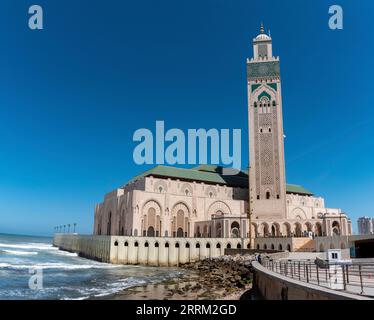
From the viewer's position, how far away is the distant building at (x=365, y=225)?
10750 centimetres

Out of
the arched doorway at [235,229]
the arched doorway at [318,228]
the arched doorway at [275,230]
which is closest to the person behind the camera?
the arched doorway at [318,228]

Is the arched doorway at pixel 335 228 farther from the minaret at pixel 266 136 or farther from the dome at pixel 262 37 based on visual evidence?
the dome at pixel 262 37

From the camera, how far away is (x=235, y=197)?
63094 mm

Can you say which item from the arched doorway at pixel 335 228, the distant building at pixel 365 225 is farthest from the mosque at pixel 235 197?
the distant building at pixel 365 225

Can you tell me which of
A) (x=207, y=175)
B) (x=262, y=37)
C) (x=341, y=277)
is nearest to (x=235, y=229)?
(x=207, y=175)

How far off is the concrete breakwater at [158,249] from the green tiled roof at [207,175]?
14423 mm

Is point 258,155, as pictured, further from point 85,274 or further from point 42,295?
point 42,295

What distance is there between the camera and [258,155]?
57219 mm

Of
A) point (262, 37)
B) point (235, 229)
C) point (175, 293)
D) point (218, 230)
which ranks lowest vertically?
point (175, 293)

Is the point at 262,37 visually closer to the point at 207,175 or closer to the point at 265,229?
the point at 207,175

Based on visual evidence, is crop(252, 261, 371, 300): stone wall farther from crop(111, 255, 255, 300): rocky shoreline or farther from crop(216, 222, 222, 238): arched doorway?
crop(216, 222, 222, 238): arched doorway

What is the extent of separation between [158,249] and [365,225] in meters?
92.7
